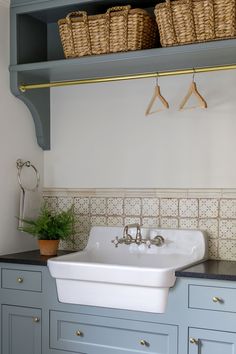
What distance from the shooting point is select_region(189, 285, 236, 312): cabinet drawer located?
254cm

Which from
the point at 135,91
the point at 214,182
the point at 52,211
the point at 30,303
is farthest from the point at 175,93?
the point at 30,303

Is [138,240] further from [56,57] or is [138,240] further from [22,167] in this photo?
[56,57]

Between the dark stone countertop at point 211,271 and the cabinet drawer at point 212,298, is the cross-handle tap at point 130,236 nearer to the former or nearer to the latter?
the dark stone countertop at point 211,271

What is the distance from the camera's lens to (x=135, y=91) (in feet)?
10.9

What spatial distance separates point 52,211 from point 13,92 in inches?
30.8

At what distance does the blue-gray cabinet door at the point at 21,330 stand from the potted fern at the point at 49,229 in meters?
0.36

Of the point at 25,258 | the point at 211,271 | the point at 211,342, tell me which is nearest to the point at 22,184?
the point at 25,258

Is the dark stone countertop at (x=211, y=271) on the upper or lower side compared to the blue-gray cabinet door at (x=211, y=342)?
upper

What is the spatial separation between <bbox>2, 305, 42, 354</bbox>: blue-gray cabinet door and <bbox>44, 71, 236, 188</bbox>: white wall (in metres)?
0.84

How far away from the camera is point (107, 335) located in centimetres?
281

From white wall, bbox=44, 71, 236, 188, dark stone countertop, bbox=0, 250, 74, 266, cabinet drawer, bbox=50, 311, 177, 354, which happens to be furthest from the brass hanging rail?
cabinet drawer, bbox=50, 311, 177, 354

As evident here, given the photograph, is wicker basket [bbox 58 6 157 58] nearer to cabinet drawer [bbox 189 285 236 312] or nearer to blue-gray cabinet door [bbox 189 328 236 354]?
cabinet drawer [bbox 189 285 236 312]

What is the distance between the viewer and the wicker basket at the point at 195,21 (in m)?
2.68

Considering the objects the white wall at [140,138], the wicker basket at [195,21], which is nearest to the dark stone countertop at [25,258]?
the white wall at [140,138]
